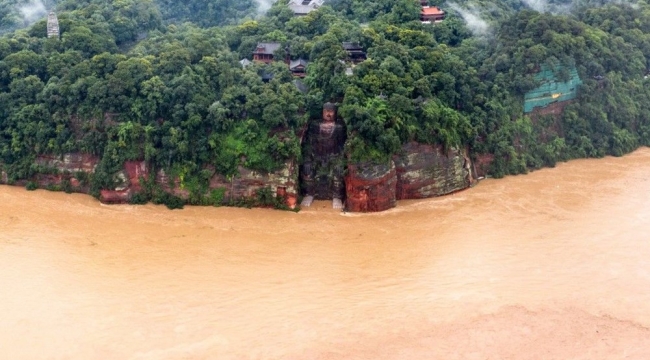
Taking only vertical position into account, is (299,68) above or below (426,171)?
above

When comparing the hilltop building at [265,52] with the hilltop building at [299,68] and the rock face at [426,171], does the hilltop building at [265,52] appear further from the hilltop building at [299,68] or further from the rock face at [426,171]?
the rock face at [426,171]

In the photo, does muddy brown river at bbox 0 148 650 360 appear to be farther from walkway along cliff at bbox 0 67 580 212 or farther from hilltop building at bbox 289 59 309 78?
hilltop building at bbox 289 59 309 78

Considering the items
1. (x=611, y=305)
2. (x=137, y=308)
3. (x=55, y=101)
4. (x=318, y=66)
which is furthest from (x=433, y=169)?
(x=55, y=101)

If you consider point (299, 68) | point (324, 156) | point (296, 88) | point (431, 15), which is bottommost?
point (324, 156)

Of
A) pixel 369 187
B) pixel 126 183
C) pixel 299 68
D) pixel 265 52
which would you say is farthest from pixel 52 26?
pixel 369 187

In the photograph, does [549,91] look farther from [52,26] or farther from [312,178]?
[52,26]

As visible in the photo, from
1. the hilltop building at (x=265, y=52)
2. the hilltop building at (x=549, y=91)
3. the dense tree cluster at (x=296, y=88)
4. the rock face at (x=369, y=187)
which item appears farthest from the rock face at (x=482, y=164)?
the hilltop building at (x=265, y=52)

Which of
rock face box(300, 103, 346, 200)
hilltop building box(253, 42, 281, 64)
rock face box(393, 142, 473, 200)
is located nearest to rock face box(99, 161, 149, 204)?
rock face box(300, 103, 346, 200)

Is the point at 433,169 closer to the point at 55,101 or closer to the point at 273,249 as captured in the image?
the point at 273,249
